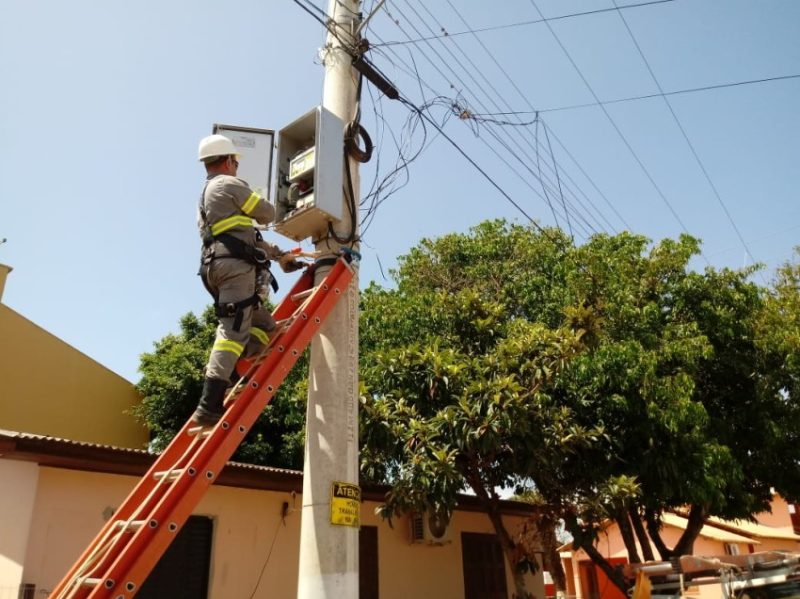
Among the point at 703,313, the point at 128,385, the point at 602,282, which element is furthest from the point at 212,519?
the point at 128,385

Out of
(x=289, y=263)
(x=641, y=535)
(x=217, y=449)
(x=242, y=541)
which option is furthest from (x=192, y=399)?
(x=217, y=449)

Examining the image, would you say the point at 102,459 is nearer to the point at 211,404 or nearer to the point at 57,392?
the point at 211,404

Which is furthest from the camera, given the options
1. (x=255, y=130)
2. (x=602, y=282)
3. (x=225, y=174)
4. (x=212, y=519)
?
(x=602, y=282)

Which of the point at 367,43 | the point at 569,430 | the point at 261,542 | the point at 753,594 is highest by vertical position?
the point at 367,43

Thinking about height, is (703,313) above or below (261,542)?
above

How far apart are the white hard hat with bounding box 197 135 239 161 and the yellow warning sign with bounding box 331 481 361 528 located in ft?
8.06

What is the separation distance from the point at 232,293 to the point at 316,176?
1203 millimetres

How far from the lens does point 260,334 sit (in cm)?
445

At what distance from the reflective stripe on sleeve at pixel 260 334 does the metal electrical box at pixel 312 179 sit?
3.25ft

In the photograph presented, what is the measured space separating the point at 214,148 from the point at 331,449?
2.30 meters

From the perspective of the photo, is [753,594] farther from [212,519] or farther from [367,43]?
[367,43]

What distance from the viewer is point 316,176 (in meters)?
4.91

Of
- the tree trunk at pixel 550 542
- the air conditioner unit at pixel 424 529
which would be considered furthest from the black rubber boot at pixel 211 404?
the air conditioner unit at pixel 424 529

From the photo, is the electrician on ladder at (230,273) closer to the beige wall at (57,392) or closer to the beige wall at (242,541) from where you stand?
the beige wall at (242,541)
